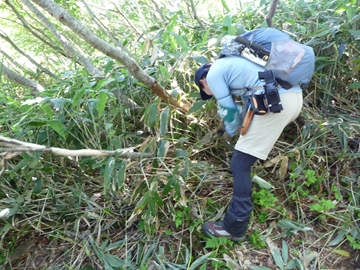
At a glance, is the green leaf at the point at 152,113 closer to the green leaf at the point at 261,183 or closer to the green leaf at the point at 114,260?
the green leaf at the point at 261,183

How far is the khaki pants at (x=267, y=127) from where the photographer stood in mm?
1771

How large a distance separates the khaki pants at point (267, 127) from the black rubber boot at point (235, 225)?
398 millimetres

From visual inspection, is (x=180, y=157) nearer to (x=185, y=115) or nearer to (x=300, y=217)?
(x=185, y=115)

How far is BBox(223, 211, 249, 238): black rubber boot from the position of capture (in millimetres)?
1864

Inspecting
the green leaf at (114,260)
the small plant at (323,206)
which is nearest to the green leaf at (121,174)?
the green leaf at (114,260)

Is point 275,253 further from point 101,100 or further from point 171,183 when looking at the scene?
point 101,100

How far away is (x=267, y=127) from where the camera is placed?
1.80 meters

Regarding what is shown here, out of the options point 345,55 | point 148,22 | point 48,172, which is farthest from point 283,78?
point 148,22

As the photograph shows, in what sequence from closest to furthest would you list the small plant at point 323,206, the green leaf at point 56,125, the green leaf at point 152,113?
the green leaf at point 56,125 → the small plant at point 323,206 → the green leaf at point 152,113

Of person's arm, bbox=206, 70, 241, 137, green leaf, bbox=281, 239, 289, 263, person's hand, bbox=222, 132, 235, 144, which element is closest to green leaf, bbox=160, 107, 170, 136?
person's arm, bbox=206, 70, 241, 137

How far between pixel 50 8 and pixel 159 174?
1.08 meters

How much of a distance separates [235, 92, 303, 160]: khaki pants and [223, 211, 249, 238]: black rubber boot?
40 centimetres

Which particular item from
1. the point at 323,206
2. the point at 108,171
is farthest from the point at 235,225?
the point at 108,171

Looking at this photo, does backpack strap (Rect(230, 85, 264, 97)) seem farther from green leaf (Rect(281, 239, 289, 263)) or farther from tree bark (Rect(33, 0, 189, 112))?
green leaf (Rect(281, 239, 289, 263))
